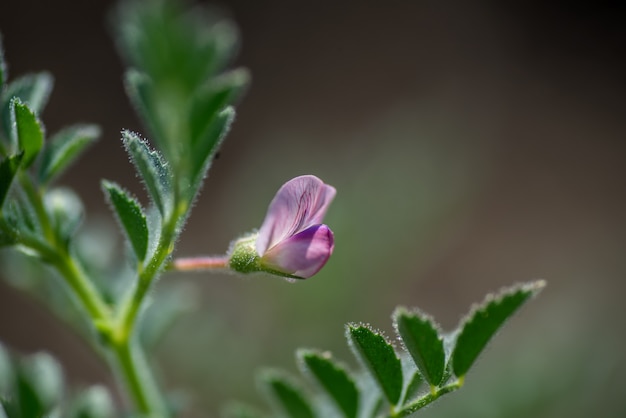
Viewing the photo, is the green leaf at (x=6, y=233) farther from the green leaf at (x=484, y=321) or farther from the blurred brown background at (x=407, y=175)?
the blurred brown background at (x=407, y=175)

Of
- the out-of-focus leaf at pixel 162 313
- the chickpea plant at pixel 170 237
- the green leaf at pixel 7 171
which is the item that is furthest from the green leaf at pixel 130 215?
the out-of-focus leaf at pixel 162 313

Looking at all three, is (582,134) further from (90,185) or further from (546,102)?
(90,185)

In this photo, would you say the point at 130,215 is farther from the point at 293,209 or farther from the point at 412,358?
the point at 412,358

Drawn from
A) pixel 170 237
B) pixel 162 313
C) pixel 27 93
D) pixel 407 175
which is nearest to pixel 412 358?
pixel 170 237

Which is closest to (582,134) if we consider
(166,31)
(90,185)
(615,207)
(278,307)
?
(615,207)

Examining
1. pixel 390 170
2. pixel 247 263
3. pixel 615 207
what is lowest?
pixel 247 263

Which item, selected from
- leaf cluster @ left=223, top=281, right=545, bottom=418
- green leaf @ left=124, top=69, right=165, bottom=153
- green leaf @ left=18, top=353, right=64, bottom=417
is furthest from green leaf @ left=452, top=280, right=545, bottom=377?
green leaf @ left=18, top=353, right=64, bottom=417
